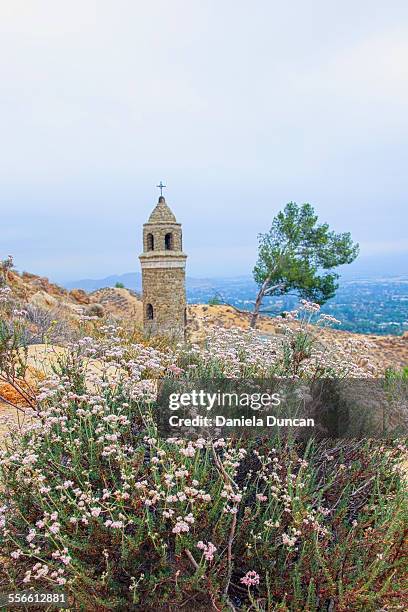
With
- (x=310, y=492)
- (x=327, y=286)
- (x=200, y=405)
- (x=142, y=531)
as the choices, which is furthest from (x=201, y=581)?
(x=327, y=286)

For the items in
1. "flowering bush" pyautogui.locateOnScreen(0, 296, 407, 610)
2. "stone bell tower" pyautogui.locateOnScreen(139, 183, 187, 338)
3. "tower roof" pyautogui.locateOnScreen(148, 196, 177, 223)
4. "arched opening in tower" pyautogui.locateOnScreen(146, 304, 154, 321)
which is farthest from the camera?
"arched opening in tower" pyautogui.locateOnScreen(146, 304, 154, 321)

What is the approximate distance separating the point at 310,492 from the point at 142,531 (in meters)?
1.15

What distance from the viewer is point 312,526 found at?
8.70ft

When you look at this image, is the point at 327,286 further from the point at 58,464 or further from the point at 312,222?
the point at 58,464

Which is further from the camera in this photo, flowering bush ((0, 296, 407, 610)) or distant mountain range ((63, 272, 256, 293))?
distant mountain range ((63, 272, 256, 293))

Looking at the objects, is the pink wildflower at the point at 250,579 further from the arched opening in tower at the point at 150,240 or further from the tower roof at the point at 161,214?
the arched opening in tower at the point at 150,240

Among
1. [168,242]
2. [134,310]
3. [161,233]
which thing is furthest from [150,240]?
[134,310]

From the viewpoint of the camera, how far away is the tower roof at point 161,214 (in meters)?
19.7

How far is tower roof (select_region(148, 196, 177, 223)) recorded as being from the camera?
19.7 metres

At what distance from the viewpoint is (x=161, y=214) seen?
19891 mm

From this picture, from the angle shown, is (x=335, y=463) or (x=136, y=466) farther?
(x=335, y=463)

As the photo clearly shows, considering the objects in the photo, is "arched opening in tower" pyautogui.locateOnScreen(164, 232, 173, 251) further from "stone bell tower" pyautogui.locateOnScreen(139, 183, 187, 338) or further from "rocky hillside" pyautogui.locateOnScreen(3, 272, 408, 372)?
"rocky hillside" pyautogui.locateOnScreen(3, 272, 408, 372)

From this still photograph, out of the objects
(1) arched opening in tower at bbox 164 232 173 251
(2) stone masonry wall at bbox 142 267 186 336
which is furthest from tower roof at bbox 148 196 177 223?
(2) stone masonry wall at bbox 142 267 186 336

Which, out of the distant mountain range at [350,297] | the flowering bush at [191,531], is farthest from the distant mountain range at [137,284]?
the flowering bush at [191,531]
